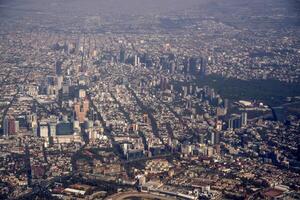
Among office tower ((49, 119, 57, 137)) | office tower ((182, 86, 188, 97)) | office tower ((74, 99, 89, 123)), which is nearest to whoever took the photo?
office tower ((49, 119, 57, 137))

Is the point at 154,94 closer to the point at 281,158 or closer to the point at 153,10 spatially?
the point at 281,158

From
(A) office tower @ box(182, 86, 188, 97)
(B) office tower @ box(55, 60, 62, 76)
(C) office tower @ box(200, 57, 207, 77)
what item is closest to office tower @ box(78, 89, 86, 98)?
(B) office tower @ box(55, 60, 62, 76)

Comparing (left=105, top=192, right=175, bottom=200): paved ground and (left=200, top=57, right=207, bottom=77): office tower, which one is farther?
(left=200, top=57, right=207, bottom=77): office tower

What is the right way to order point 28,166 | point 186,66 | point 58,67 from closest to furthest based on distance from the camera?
point 28,166, point 58,67, point 186,66

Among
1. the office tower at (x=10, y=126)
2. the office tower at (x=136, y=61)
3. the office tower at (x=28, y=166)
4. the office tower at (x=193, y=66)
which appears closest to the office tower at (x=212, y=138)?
the office tower at (x=28, y=166)

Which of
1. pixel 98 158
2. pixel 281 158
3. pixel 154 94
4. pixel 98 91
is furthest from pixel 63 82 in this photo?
→ pixel 281 158

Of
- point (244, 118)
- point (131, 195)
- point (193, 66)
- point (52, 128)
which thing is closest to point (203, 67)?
point (193, 66)

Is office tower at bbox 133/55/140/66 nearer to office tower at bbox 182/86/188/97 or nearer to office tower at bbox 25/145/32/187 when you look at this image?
office tower at bbox 182/86/188/97

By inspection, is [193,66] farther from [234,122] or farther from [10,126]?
[10,126]

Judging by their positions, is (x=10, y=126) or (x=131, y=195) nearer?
(x=131, y=195)

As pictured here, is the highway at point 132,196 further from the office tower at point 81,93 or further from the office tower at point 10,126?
the office tower at point 81,93

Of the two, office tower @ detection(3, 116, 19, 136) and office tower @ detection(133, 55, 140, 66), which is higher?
office tower @ detection(133, 55, 140, 66)

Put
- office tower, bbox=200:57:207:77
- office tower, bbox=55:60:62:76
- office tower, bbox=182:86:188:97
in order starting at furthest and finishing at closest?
office tower, bbox=200:57:207:77
office tower, bbox=55:60:62:76
office tower, bbox=182:86:188:97

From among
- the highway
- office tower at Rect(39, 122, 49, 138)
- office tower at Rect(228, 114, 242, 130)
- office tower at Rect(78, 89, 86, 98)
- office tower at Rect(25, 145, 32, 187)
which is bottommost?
the highway
